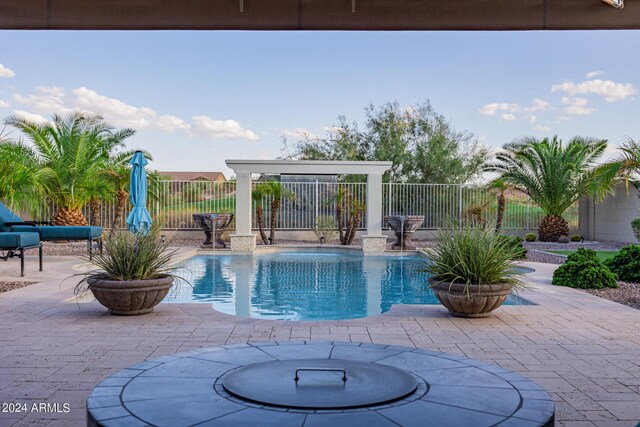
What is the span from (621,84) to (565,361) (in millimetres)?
17353

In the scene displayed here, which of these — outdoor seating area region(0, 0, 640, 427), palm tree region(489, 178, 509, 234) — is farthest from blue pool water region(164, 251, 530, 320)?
palm tree region(489, 178, 509, 234)

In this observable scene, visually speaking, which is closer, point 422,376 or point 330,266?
point 422,376

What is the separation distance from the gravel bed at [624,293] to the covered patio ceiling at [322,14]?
513cm

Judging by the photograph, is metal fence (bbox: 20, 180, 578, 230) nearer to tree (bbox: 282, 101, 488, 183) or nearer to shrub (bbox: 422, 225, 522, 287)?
tree (bbox: 282, 101, 488, 183)

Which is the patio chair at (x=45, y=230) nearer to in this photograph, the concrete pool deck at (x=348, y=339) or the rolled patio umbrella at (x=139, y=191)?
the rolled patio umbrella at (x=139, y=191)

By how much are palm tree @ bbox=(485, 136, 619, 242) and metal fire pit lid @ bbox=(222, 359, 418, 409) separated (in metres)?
18.7

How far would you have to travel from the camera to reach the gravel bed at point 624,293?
794 centimetres

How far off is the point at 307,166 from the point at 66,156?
710 cm

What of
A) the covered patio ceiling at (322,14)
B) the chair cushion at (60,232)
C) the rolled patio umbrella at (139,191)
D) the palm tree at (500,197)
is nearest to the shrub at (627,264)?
the covered patio ceiling at (322,14)

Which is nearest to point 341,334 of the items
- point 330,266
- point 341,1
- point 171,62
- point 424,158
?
point 341,1

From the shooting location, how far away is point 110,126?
18531 mm

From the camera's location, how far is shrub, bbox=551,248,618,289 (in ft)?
30.1

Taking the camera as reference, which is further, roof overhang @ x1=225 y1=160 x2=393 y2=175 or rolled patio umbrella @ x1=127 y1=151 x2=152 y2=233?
roof overhang @ x1=225 y1=160 x2=393 y2=175

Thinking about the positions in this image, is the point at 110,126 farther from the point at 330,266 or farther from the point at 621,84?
the point at 621,84
